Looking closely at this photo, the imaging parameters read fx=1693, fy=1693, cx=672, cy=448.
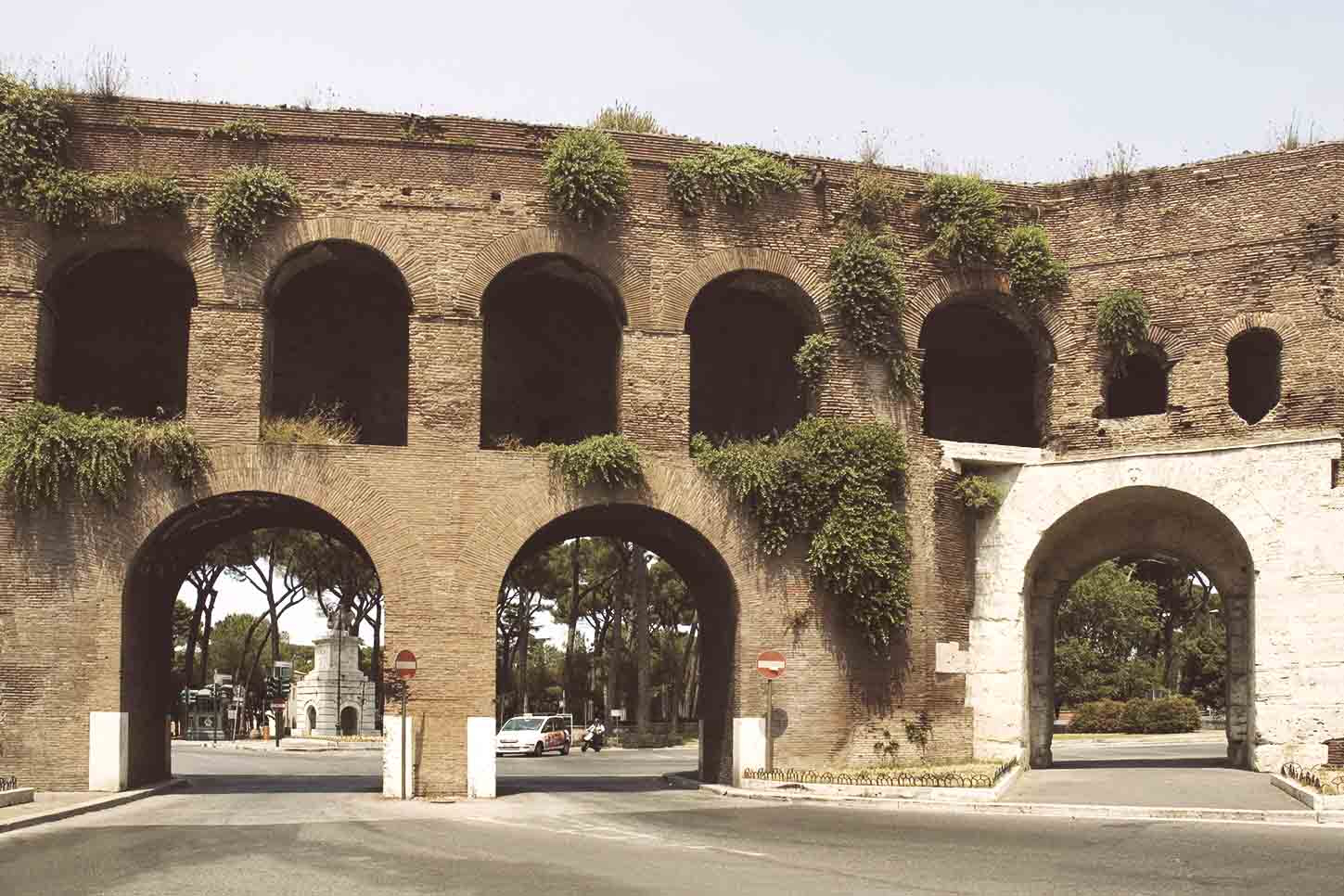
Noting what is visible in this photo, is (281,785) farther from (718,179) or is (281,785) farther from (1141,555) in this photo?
(1141,555)

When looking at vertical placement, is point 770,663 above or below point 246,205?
below

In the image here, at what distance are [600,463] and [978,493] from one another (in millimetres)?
6646

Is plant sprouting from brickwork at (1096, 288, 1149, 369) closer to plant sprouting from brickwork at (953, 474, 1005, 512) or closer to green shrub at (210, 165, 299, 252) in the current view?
plant sprouting from brickwork at (953, 474, 1005, 512)

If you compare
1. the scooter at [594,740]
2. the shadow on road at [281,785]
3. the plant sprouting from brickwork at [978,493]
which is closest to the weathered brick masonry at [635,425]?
the plant sprouting from brickwork at [978,493]

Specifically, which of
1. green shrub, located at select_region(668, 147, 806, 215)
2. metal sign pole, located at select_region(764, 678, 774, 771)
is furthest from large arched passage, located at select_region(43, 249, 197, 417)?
metal sign pole, located at select_region(764, 678, 774, 771)

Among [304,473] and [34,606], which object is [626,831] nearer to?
[304,473]

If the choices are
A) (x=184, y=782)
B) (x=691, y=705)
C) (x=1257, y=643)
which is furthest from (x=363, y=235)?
(x=691, y=705)

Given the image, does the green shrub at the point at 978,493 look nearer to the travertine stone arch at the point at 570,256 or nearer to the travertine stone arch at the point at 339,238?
the travertine stone arch at the point at 570,256

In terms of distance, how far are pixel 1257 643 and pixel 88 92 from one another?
20187 mm

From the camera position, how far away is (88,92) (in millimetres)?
26203

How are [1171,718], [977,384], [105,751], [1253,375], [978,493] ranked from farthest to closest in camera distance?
1. [1171,718]
2. [977,384]
3. [1253,375]
4. [978,493]
5. [105,751]

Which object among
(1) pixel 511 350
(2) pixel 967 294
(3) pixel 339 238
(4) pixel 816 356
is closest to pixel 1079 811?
(4) pixel 816 356

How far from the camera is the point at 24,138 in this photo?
25.6 metres

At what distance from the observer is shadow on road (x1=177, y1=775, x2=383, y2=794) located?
2709 cm
